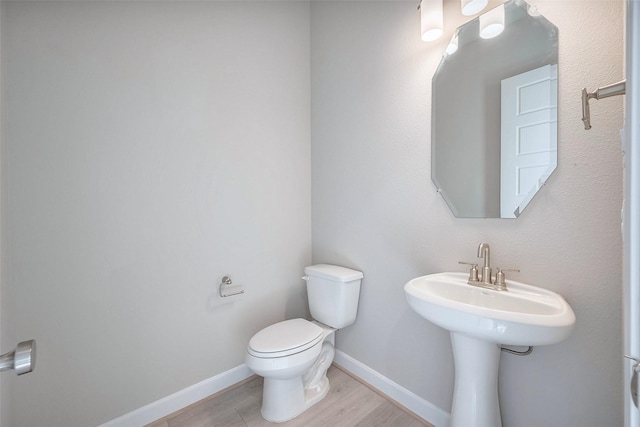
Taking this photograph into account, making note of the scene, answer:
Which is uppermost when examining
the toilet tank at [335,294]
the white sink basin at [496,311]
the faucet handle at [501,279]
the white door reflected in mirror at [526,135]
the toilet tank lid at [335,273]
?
the white door reflected in mirror at [526,135]

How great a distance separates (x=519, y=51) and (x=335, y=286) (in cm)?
147

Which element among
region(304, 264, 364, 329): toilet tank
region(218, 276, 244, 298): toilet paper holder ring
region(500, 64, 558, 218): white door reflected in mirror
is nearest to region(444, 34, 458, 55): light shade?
region(500, 64, 558, 218): white door reflected in mirror

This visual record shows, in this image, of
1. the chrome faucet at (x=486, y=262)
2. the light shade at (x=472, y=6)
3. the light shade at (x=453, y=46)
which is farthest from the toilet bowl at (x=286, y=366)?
the light shade at (x=472, y=6)

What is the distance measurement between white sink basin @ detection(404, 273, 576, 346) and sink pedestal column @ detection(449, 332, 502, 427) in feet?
0.57

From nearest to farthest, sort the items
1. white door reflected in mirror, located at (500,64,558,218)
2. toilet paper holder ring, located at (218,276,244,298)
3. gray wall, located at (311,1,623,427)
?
1. gray wall, located at (311,1,623,427)
2. white door reflected in mirror, located at (500,64,558,218)
3. toilet paper holder ring, located at (218,276,244,298)

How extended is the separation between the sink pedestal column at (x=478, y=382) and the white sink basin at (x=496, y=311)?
0.17 m

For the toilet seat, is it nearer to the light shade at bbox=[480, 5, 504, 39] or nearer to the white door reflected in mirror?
the white door reflected in mirror

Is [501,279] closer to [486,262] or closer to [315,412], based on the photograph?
[486,262]

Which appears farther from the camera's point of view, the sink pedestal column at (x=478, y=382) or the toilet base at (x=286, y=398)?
the toilet base at (x=286, y=398)

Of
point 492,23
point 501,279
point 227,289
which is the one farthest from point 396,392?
point 492,23

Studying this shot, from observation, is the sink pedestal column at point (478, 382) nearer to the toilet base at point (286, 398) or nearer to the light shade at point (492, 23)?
the toilet base at point (286, 398)

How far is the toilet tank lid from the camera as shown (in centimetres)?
164

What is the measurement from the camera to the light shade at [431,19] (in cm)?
124

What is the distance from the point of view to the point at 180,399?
1.51 metres
